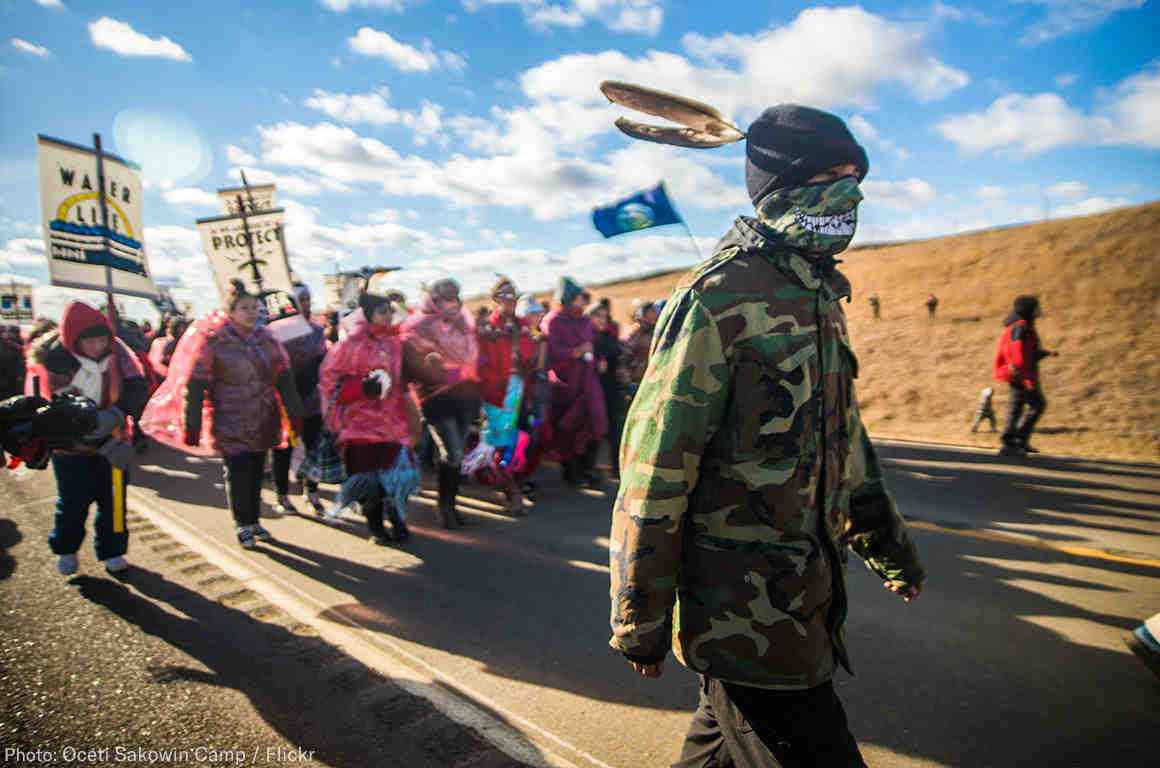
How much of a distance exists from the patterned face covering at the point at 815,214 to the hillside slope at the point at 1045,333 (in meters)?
11.1

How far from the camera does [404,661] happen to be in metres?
3.24

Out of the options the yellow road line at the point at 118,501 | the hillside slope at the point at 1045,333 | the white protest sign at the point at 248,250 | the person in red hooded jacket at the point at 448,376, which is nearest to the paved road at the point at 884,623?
the person in red hooded jacket at the point at 448,376

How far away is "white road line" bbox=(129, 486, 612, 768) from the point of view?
252 centimetres

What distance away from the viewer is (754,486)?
60.0 inches

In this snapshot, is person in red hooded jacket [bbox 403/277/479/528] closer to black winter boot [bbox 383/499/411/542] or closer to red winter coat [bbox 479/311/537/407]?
red winter coat [bbox 479/311/537/407]

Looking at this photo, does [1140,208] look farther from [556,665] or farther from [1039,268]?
[556,665]

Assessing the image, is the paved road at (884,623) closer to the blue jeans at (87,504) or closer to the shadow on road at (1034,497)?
the shadow on road at (1034,497)

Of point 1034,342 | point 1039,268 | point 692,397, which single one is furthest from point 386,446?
point 1039,268

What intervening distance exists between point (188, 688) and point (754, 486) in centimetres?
294

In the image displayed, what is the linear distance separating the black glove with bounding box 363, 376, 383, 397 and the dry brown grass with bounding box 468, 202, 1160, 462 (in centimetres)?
1005

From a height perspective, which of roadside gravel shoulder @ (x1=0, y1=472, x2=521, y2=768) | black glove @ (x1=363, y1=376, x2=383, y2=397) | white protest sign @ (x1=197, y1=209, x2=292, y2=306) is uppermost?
white protest sign @ (x1=197, y1=209, x2=292, y2=306)

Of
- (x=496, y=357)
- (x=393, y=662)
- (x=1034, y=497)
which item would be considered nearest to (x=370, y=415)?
(x=496, y=357)

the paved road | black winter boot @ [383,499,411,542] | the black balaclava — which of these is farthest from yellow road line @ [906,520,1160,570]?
the black balaclava

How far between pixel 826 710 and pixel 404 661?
2.34 meters
